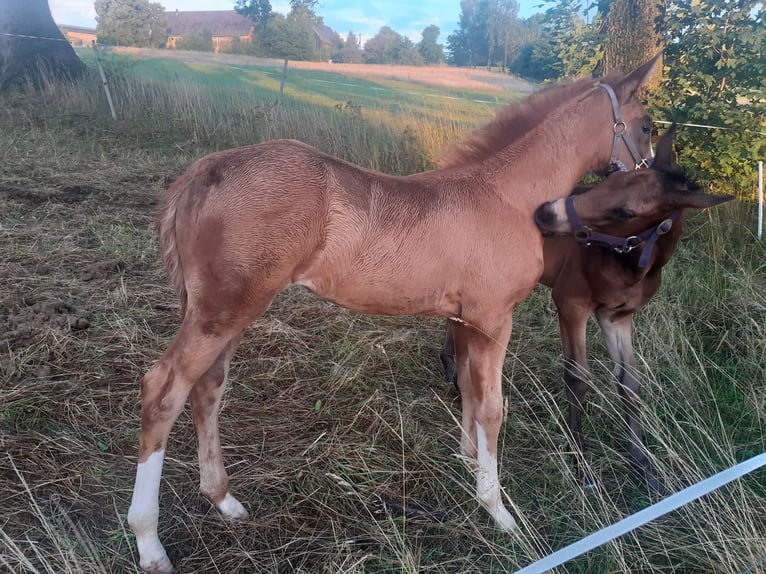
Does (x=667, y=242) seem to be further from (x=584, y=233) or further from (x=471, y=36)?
(x=471, y=36)

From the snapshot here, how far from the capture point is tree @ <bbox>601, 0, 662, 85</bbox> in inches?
195

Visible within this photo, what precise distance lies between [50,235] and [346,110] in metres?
5.55

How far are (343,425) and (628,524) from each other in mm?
1607

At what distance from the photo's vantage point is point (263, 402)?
2.97 m

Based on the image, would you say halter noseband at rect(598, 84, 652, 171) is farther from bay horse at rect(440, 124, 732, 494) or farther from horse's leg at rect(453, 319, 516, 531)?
horse's leg at rect(453, 319, 516, 531)

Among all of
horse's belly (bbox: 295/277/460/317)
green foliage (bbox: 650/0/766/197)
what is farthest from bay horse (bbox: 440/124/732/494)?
green foliage (bbox: 650/0/766/197)

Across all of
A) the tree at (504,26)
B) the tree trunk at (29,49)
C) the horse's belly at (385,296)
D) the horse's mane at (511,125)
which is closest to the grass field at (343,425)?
the horse's mane at (511,125)

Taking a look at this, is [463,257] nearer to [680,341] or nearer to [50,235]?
[680,341]

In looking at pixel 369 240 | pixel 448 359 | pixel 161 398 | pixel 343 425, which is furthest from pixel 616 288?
pixel 161 398

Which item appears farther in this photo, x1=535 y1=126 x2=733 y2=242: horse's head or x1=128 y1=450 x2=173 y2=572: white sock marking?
x1=535 y1=126 x2=733 y2=242: horse's head

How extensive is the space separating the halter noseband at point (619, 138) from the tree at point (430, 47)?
2123 cm

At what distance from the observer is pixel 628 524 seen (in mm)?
1431

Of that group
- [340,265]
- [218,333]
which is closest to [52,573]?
[218,333]

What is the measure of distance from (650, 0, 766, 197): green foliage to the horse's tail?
450 centimetres
